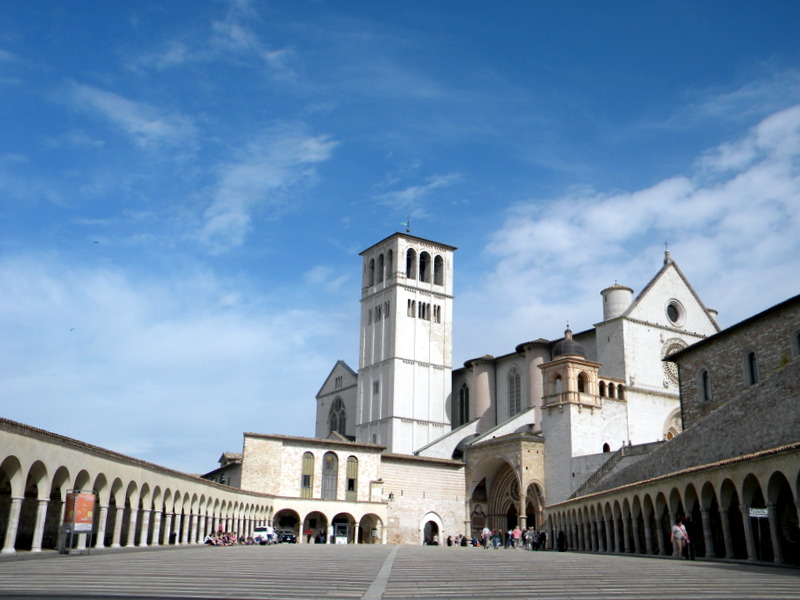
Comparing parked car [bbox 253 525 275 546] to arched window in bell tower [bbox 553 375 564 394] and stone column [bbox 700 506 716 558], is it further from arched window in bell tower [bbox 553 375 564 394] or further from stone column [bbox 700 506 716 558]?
stone column [bbox 700 506 716 558]

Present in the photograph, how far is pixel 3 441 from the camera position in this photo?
19.1 m

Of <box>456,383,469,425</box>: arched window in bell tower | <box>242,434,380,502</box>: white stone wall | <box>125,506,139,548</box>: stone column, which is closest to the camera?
<box>125,506,139,548</box>: stone column

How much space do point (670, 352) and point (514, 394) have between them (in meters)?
12.9

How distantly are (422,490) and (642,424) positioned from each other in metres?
14.8

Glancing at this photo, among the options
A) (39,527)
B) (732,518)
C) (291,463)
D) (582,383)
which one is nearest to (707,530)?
(732,518)

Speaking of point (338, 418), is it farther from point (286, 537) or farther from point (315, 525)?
point (286, 537)

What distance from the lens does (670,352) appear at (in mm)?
54062

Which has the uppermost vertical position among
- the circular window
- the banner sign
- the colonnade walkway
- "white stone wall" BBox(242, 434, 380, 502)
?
the circular window

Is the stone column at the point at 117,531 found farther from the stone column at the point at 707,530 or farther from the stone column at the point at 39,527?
the stone column at the point at 707,530

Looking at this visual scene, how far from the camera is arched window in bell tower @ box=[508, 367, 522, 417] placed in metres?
61.4

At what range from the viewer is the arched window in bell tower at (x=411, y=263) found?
71188 millimetres

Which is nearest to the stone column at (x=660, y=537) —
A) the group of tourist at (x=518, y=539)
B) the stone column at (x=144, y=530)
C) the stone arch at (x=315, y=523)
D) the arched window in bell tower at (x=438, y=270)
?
the group of tourist at (x=518, y=539)

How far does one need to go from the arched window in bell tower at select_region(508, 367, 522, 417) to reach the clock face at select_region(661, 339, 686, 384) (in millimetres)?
11917


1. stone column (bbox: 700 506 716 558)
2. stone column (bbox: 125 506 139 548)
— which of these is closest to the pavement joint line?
stone column (bbox: 700 506 716 558)
